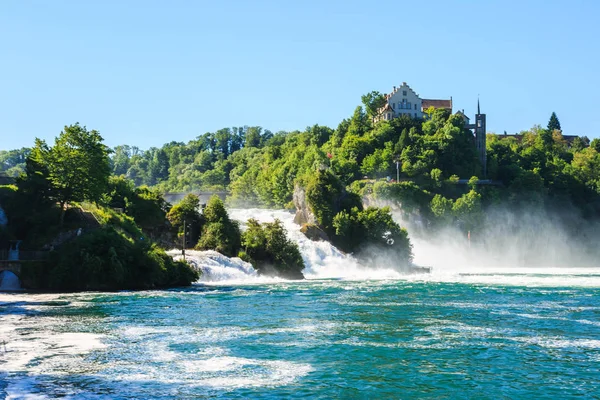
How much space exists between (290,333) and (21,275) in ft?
92.6

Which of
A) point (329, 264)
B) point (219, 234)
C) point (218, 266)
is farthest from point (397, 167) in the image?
point (218, 266)

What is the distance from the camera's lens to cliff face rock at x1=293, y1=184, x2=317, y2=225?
90.6 metres

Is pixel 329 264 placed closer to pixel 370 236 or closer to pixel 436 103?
pixel 370 236

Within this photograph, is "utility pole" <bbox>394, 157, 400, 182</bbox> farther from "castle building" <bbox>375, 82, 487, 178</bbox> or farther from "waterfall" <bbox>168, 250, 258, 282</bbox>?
"waterfall" <bbox>168, 250, 258, 282</bbox>

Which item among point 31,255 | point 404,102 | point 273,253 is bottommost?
point 273,253

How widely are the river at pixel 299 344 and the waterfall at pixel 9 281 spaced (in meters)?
4.10

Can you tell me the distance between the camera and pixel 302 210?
92.8 meters

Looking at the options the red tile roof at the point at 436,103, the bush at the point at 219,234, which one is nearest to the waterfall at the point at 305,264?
the bush at the point at 219,234

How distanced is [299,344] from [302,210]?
61.1 meters

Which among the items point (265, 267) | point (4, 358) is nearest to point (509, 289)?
point (265, 267)

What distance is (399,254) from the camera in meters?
87.8

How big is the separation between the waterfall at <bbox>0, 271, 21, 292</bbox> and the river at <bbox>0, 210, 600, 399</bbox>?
4.10m

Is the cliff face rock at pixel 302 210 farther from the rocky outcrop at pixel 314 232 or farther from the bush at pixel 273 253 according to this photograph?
the bush at pixel 273 253

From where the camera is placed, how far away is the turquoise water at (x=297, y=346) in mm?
24297
